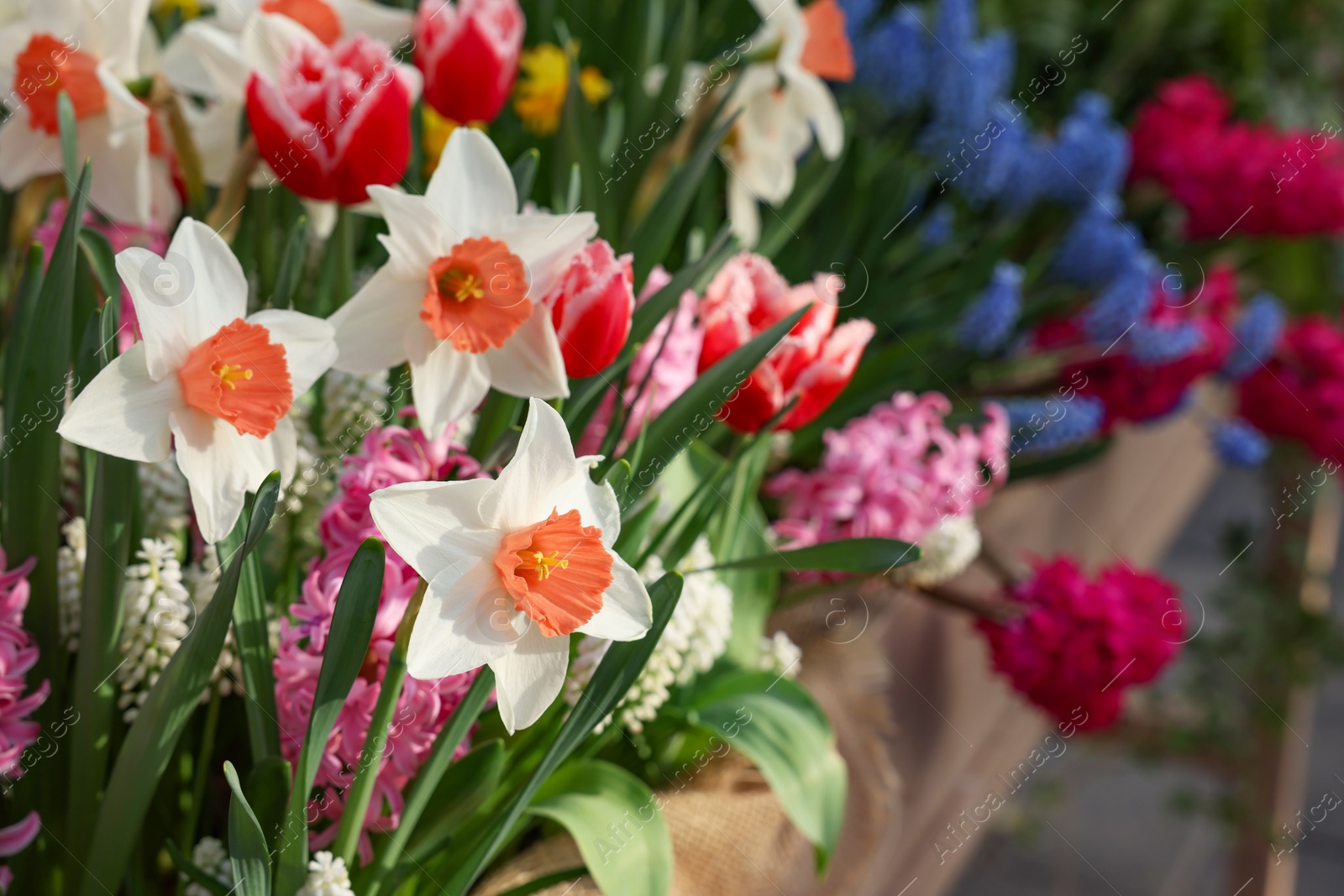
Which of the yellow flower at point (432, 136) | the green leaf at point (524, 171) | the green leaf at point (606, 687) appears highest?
the green leaf at point (524, 171)

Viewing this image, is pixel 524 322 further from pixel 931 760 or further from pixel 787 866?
pixel 931 760

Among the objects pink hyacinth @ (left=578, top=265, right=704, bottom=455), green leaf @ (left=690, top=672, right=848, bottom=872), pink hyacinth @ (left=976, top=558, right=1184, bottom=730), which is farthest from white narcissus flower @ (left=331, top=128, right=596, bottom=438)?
pink hyacinth @ (left=976, top=558, right=1184, bottom=730)

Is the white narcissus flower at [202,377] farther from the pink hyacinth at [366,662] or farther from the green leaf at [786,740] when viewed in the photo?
the green leaf at [786,740]

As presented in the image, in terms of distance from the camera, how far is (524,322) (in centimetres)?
41

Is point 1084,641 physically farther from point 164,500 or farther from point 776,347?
point 164,500

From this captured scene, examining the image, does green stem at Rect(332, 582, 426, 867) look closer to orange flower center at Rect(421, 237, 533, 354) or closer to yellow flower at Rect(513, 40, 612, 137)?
orange flower center at Rect(421, 237, 533, 354)

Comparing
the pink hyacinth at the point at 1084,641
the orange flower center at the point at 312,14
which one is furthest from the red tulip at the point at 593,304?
the pink hyacinth at the point at 1084,641

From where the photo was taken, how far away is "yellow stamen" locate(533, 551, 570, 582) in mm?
340

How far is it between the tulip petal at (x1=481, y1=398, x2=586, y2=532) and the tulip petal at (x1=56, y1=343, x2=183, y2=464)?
0.12 meters

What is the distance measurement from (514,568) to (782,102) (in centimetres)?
43

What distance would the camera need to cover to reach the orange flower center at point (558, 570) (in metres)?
0.34

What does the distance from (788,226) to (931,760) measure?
463mm

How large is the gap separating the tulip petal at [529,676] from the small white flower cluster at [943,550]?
1.11 ft

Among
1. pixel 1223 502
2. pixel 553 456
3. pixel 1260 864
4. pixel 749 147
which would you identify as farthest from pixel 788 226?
pixel 1223 502
